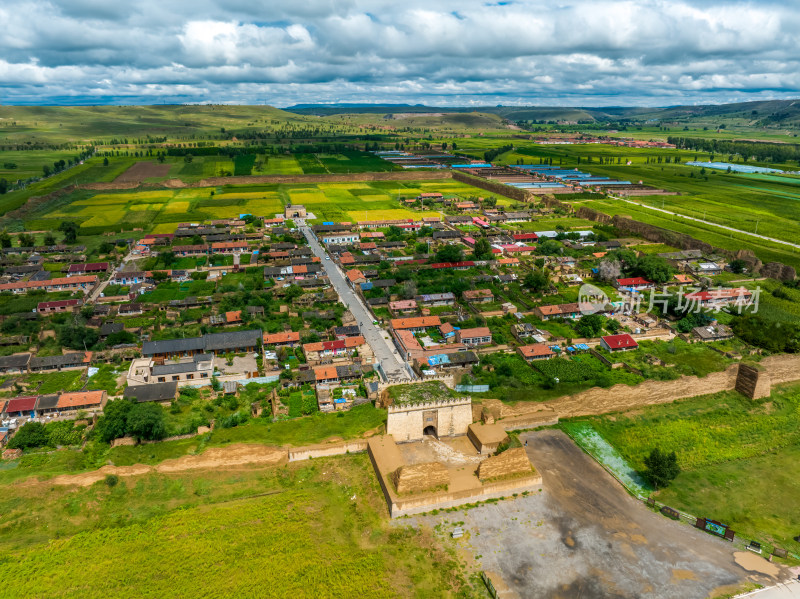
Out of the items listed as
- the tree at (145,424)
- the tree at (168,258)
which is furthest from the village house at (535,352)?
the tree at (168,258)

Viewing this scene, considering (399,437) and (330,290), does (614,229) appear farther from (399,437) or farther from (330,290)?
(399,437)

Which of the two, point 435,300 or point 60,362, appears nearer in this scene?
point 60,362

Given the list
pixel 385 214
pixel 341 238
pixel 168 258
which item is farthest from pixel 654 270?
pixel 168 258

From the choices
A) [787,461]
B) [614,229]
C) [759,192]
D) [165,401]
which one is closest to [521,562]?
[787,461]

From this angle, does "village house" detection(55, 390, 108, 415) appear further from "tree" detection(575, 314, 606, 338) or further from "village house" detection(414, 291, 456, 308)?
"tree" detection(575, 314, 606, 338)

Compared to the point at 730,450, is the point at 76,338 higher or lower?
higher

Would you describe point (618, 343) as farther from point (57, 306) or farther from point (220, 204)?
point (220, 204)

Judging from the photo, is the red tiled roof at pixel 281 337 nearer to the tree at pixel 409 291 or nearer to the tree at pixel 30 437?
the tree at pixel 409 291

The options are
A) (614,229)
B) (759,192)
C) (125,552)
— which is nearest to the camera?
(125,552)
